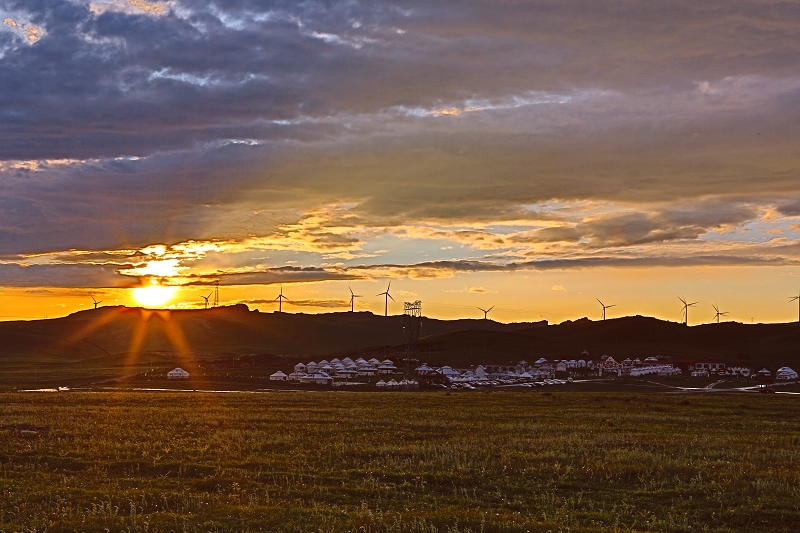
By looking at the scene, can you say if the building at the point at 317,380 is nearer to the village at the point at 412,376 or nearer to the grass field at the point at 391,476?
the village at the point at 412,376

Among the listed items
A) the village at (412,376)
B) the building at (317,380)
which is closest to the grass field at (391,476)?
the building at (317,380)

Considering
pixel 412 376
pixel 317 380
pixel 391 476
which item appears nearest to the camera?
pixel 391 476

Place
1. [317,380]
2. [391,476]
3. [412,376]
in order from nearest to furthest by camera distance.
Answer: [391,476] < [317,380] < [412,376]

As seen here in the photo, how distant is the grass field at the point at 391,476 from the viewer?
23438mm

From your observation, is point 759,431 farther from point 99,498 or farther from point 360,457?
point 99,498

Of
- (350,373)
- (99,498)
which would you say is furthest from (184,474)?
(350,373)

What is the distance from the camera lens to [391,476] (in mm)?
31719

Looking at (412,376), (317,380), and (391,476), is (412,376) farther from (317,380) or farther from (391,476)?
(391,476)

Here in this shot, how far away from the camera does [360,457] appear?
37.7 metres

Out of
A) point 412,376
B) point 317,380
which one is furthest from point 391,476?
point 412,376

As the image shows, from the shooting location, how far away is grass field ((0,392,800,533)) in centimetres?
2344

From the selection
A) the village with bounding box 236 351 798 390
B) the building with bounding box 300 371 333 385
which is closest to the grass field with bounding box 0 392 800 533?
the building with bounding box 300 371 333 385

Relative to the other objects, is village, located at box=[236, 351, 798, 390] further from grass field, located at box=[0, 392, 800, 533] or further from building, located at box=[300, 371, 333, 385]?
grass field, located at box=[0, 392, 800, 533]

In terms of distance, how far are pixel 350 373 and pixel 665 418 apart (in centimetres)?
12387
